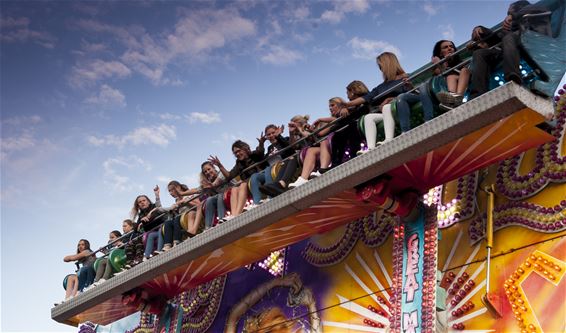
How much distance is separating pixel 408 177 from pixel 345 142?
3.73 ft

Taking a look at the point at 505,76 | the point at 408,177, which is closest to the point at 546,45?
the point at 505,76

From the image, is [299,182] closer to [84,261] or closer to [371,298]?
[371,298]

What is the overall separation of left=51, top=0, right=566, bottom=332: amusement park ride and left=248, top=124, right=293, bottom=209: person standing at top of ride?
53 centimetres

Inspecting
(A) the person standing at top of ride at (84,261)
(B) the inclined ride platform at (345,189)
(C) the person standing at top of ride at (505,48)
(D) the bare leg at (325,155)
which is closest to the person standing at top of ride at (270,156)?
(B) the inclined ride platform at (345,189)

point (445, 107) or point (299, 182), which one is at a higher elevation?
point (299, 182)

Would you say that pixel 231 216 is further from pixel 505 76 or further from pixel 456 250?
pixel 505 76

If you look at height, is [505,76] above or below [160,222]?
below

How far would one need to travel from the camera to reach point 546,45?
11.0 metres

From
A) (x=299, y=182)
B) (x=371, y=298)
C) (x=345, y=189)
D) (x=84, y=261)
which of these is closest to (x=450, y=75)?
(x=345, y=189)

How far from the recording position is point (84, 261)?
1805 centimetres

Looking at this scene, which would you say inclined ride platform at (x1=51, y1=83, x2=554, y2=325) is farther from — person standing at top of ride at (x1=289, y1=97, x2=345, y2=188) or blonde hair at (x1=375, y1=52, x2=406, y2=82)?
blonde hair at (x1=375, y1=52, x2=406, y2=82)

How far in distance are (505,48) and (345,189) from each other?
3.01 m

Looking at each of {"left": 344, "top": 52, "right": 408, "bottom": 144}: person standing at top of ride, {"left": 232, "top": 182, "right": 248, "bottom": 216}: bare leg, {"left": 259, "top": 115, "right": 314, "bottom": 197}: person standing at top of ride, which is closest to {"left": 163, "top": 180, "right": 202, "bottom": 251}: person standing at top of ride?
{"left": 232, "top": 182, "right": 248, "bottom": 216}: bare leg

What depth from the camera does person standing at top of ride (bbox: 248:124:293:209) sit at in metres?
14.0
